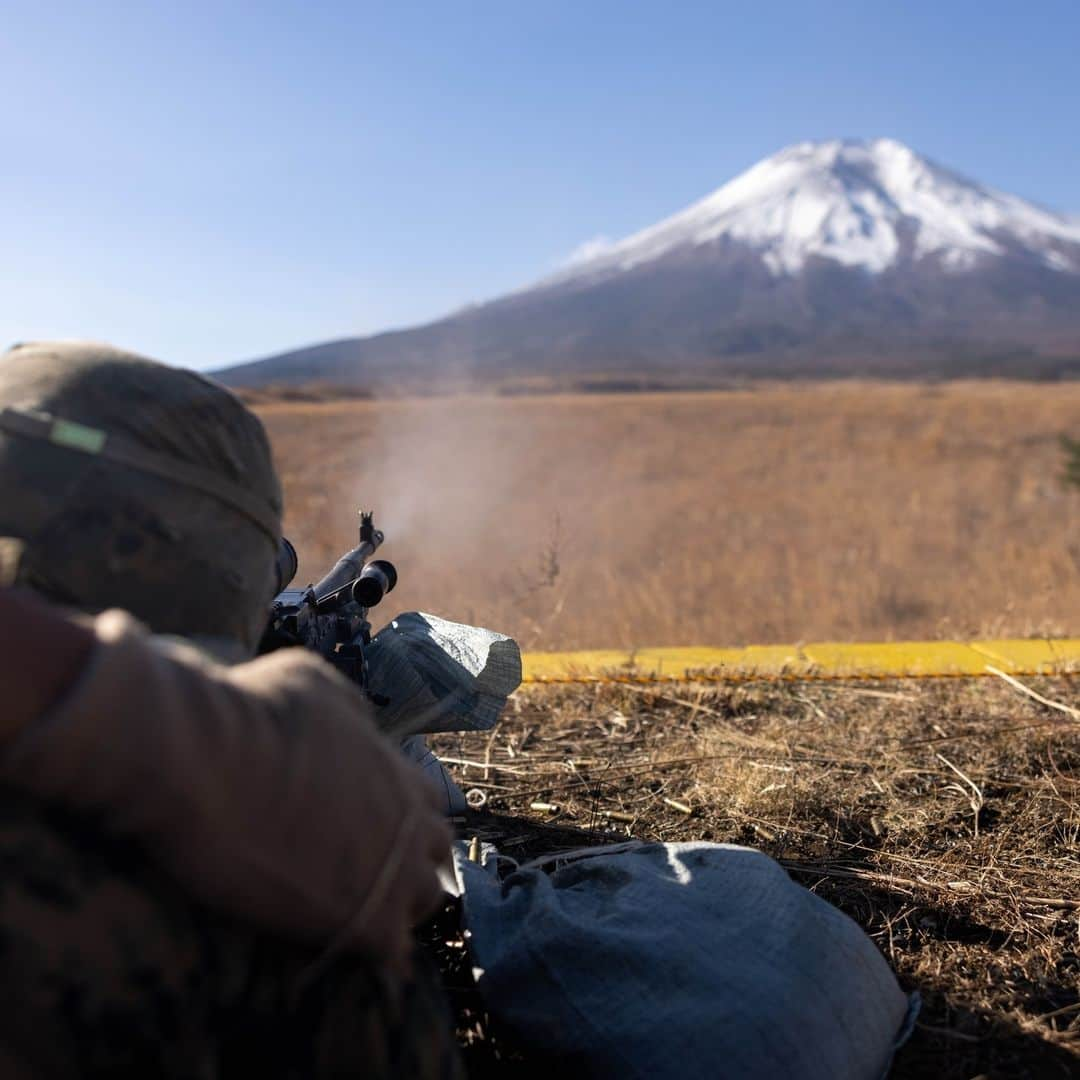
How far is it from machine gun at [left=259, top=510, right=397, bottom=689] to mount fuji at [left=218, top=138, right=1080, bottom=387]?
54316mm

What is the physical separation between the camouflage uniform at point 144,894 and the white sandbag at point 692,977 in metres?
0.43

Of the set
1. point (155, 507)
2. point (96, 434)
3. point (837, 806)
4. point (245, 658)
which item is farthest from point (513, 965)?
point (837, 806)

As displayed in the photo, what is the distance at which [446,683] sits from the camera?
8.51ft

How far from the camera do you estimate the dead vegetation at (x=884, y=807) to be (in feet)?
6.74

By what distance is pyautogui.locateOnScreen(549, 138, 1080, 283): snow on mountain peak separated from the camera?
A: 133 m

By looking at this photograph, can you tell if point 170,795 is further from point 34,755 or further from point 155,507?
point 155,507

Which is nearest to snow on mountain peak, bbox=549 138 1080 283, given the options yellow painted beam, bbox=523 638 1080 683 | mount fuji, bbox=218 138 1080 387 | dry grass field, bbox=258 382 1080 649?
mount fuji, bbox=218 138 1080 387

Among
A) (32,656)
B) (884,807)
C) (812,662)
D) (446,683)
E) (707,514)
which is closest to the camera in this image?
(32,656)

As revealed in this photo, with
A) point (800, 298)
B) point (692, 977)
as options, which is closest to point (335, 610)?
point (692, 977)

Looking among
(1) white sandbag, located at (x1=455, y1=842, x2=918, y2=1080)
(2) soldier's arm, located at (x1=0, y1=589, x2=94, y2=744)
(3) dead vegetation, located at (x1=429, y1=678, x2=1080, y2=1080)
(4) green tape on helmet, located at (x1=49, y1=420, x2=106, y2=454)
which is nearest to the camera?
(2) soldier's arm, located at (x1=0, y1=589, x2=94, y2=744)

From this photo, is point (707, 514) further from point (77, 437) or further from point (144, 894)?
point (144, 894)

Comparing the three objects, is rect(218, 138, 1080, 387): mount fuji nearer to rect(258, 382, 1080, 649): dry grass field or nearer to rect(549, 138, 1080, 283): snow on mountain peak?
rect(549, 138, 1080, 283): snow on mountain peak

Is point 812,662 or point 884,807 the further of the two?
point 812,662

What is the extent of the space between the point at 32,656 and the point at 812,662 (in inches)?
148
